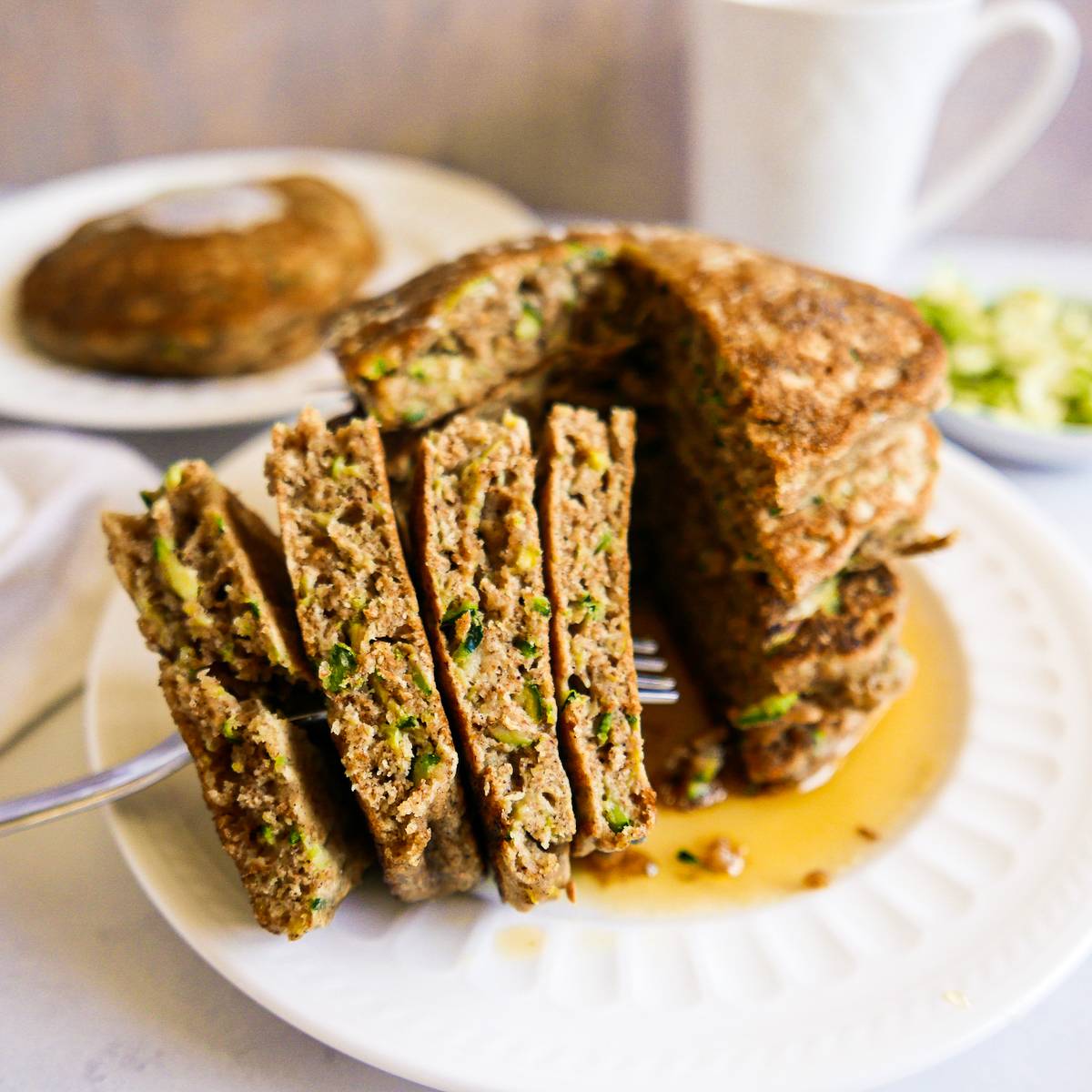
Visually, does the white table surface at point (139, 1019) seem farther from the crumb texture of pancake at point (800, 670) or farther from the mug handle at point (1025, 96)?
the mug handle at point (1025, 96)

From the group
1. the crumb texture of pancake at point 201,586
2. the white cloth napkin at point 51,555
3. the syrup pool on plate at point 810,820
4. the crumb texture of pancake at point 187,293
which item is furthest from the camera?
the crumb texture of pancake at point 187,293

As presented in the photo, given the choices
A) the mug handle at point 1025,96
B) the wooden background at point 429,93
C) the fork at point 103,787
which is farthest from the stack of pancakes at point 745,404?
the wooden background at point 429,93

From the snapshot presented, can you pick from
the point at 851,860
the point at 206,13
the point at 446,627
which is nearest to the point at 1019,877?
the point at 851,860

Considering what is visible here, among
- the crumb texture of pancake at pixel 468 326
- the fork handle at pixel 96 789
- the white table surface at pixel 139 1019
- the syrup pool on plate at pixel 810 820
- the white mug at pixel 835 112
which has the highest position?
the white mug at pixel 835 112

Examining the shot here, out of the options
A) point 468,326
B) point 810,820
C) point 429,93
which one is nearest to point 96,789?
point 468,326

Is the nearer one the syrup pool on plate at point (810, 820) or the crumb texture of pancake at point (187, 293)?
the syrup pool on plate at point (810, 820)

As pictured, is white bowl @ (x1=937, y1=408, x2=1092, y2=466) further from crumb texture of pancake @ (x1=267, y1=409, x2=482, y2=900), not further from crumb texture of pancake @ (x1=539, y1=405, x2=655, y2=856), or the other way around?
crumb texture of pancake @ (x1=267, y1=409, x2=482, y2=900)

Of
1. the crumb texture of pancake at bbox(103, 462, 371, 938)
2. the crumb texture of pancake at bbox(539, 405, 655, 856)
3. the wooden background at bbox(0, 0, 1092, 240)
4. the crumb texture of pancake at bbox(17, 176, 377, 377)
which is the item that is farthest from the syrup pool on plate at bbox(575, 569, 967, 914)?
the wooden background at bbox(0, 0, 1092, 240)

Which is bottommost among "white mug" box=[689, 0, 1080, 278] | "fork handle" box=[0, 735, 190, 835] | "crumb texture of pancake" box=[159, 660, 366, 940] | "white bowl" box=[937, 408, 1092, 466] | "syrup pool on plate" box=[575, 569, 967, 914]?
"syrup pool on plate" box=[575, 569, 967, 914]
